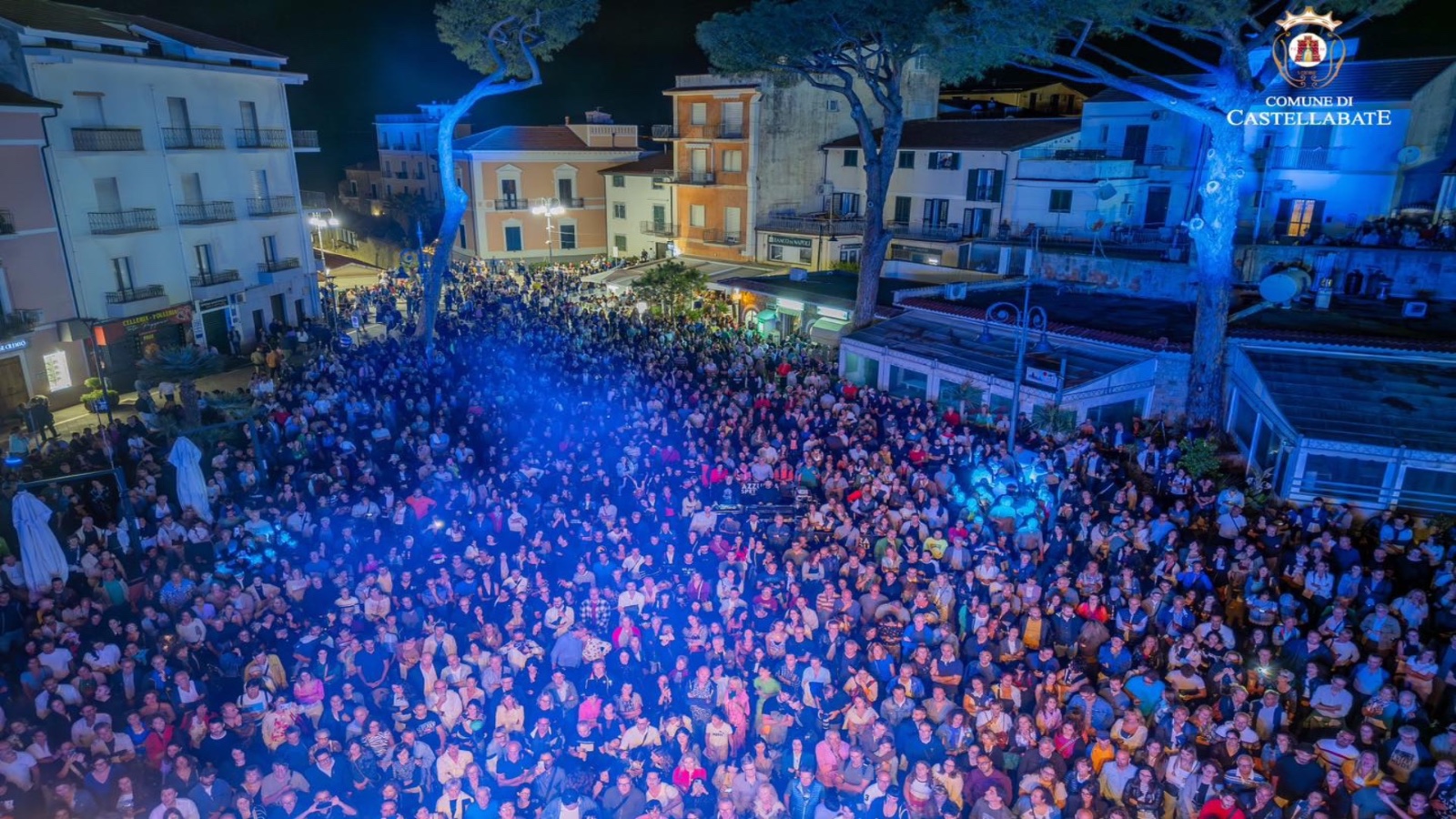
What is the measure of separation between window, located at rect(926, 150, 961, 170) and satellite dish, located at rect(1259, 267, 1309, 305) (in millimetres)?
12441

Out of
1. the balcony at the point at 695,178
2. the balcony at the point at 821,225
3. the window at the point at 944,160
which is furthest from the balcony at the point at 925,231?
the balcony at the point at 695,178

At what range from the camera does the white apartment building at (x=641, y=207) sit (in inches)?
1464

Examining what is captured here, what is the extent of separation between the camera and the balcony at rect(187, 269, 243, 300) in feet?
80.0

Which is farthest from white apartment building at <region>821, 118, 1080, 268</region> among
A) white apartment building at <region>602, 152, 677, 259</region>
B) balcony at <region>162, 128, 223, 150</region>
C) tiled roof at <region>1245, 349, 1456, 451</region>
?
balcony at <region>162, 128, 223, 150</region>

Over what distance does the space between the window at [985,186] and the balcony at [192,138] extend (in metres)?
23.4

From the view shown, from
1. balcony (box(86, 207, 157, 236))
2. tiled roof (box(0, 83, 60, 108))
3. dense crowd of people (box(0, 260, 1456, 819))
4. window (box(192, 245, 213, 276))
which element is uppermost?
tiled roof (box(0, 83, 60, 108))

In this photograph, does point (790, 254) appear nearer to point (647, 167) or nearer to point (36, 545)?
point (647, 167)

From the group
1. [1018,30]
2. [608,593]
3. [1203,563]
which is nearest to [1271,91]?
[1018,30]

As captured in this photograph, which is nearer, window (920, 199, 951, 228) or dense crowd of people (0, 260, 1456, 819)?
dense crowd of people (0, 260, 1456, 819)

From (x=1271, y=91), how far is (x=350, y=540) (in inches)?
785

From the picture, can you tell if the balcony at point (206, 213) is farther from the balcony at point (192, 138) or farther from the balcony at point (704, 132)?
the balcony at point (704, 132)

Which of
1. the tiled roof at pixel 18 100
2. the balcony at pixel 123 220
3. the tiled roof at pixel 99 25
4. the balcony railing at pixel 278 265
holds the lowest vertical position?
the balcony railing at pixel 278 265

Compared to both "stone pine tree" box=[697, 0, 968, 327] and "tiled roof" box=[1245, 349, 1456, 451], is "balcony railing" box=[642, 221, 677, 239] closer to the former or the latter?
"stone pine tree" box=[697, 0, 968, 327]

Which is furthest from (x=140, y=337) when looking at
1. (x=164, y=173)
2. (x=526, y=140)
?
(x=526, y=140)
